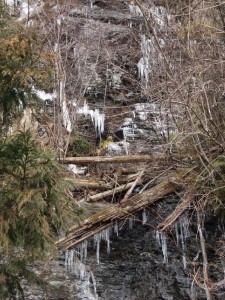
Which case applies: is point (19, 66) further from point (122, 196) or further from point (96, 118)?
point (96, 118)

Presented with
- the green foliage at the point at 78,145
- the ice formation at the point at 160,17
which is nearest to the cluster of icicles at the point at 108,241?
the ice formation at the point at 160,17

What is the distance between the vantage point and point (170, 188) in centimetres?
799

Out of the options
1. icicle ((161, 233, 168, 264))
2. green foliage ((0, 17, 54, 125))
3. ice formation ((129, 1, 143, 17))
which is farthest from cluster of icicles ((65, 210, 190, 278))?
ice formation ((129, 1, 143, 17))

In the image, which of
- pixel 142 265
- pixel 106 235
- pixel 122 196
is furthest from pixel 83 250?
pixel 122 196

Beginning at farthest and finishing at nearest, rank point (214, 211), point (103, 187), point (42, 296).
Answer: point (103, 187) < point (214, 211) < point (42, 296)

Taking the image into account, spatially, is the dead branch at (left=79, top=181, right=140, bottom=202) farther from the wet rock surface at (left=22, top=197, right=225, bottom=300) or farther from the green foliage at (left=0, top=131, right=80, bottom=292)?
the green foliage at (left=0, top=131, right=80, bottom=292)

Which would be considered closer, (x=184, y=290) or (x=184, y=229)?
(x=184, y=290)

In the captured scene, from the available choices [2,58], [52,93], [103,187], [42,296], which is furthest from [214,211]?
[52,93]

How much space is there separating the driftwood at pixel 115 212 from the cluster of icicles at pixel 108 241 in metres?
0.24

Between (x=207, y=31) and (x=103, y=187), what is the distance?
Result: 3.30 m

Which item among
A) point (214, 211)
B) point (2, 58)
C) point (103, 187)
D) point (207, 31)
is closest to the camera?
point (2, 58)

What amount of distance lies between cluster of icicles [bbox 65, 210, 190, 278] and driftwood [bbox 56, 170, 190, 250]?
0.79ft

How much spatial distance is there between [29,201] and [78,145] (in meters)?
8.98

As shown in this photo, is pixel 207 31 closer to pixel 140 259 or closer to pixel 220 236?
pixel 220 236
